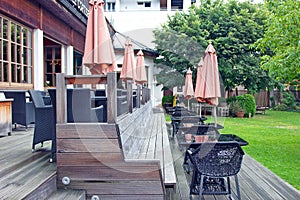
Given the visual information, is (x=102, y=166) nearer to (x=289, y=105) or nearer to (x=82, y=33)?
(x=82, y=33)

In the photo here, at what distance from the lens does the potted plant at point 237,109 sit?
14281mm

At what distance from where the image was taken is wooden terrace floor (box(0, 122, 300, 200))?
2541 mm

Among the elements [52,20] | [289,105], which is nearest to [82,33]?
[52,20]

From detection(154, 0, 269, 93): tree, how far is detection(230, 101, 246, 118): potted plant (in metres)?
1.13

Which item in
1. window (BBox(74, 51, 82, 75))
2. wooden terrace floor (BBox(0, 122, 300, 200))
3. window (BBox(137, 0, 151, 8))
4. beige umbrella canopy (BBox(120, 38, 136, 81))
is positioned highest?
window (BBox(137, 0, 151, 8))

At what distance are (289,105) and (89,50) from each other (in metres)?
17.2

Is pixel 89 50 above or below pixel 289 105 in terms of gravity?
above

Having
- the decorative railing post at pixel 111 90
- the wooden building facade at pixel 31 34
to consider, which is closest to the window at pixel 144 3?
the wooden building facade at pixel 31 34

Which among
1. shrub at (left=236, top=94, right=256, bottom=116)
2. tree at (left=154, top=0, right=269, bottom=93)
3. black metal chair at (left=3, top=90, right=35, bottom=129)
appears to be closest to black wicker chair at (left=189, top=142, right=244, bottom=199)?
black metal chair at (left=3, top=90, right=35, bottom=129)

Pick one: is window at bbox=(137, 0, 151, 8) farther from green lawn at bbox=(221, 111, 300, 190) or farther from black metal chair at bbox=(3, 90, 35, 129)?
black metal chair at bbox=(3, 90, 35, 129)

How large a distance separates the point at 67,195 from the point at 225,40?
13309mm

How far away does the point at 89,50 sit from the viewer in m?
4.40

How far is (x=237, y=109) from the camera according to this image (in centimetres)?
1436

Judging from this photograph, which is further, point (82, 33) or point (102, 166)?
point (82, 33)
